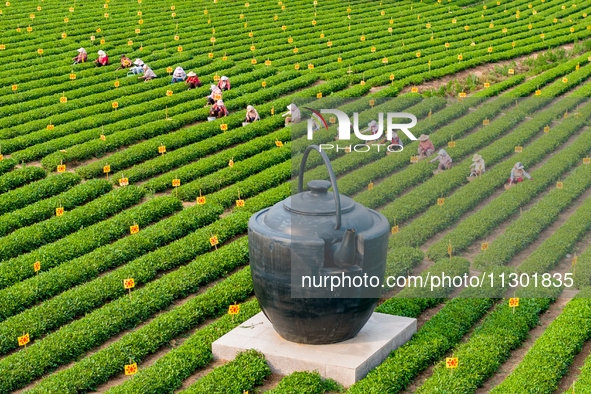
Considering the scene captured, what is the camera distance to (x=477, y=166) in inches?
630

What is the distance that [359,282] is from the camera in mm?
11562

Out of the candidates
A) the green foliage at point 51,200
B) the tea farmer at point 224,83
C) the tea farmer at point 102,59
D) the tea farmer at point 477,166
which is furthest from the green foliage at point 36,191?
the tea farmer at point 102,59

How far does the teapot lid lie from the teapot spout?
0.50 metres

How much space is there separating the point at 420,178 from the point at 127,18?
23.6 metres

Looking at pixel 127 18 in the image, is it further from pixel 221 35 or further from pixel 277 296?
pixel 277 296

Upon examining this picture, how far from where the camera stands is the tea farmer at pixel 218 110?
24266mm

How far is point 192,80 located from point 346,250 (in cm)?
1707

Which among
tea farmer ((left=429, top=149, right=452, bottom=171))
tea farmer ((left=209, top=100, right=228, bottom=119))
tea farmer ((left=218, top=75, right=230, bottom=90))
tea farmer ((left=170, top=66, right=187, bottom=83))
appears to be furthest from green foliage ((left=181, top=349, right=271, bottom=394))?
tea farmer ((left=170, top=66, right=187, bottom=83))

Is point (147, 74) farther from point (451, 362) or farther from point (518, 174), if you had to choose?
point (451, 362)

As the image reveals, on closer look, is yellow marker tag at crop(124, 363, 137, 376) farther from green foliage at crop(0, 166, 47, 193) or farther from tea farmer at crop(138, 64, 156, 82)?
tea farmer at crop(138, 64, 156, 82)

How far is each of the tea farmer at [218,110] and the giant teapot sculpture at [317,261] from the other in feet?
40.8

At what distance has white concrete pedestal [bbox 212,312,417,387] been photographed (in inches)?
464

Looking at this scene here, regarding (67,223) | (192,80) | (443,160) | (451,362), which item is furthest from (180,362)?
(192,80)

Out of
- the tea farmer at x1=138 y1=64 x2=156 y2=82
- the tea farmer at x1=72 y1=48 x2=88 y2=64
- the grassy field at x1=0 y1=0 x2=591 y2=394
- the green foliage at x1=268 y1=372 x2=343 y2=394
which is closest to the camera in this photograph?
the green foliage at x1=268 y1=372 x2=343 y2=394
